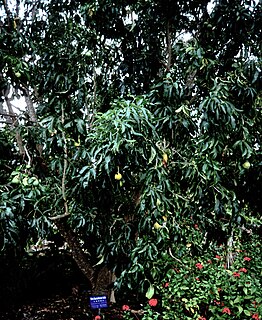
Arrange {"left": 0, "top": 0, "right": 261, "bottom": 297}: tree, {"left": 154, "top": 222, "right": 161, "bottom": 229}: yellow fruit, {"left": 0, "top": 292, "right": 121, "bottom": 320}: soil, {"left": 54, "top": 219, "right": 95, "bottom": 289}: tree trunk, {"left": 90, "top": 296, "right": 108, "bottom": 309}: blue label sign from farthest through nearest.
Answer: {"left": 0, "top": 292, "right": 121, "bottom": 320}: soil, {"left": 54, "top": 219, "right": 95, "bottom": 289}: tree trunk, {"left": 90, "top": 296, "right": 108, "bottom": 309}: blue label sign, {"left": 154, "top": 222, "right": 161, "bottom": 229}: yellow fruit, {"left": 0, "top": 0, "right": 261, "bottom": 297}: tree

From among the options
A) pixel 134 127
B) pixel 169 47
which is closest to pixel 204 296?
pixel 134 127

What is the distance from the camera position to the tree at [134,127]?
2420 mm

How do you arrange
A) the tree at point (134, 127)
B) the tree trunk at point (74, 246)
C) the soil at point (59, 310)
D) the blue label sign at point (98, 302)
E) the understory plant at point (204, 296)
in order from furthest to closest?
the soil at point (59, 310) < the tree trunk at point (74, 246) < the understory plant at point (204, 296) < the blue label sign at point (98, 302) < the tree at point (134, 127)

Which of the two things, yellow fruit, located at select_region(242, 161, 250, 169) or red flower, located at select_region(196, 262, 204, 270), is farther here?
red flower, located at select_region(196, 262, 204, 270)

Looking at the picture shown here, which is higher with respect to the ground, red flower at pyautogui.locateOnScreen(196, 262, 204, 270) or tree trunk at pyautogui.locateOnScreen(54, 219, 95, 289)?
tree trunk at pyautogui.locateOnScreen(54, 219, 95, 289)

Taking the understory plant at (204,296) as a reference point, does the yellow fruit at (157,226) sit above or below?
above

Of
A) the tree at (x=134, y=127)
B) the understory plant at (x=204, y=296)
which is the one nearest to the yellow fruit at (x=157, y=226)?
the tree at (x=134, y=127)

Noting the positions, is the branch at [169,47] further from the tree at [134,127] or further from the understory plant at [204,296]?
the understory plant at [204,296]

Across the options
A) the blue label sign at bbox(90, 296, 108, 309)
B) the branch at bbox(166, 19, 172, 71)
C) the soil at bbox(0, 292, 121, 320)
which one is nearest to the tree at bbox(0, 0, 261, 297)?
the branch at bbox(166, 19, 172, 71)

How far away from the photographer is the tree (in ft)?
7.94

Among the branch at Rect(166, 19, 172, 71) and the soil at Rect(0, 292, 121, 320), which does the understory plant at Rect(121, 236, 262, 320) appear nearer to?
the soil at Rect(0, 292, 121, 320)

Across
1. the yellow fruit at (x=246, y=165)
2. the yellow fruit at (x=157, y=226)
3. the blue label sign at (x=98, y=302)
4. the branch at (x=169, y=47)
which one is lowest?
the blue label sign at (x=98, y=302)

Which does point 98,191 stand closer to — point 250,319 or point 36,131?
point 36,131

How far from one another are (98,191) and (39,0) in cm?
206
